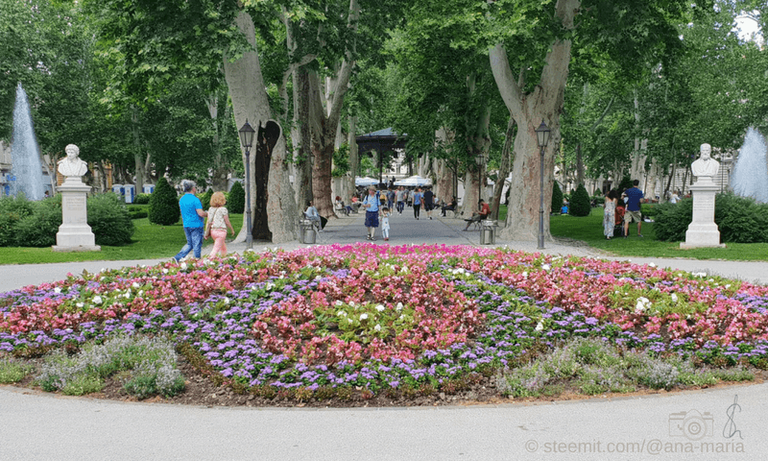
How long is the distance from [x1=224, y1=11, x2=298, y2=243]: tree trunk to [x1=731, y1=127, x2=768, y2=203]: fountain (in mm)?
37430

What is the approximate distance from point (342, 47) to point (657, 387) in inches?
753

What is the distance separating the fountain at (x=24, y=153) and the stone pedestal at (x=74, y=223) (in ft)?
81.5

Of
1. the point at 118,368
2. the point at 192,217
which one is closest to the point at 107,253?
the point at 192,217

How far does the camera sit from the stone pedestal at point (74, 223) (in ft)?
62.4

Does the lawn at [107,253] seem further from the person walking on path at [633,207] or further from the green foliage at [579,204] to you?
the green foliage at [579,204]

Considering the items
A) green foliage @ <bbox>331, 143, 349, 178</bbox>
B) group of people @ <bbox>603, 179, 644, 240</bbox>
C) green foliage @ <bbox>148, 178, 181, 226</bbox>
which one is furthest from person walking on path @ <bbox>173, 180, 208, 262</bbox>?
green foliage @ <bbox>331, 143, 349, 178</bbox>

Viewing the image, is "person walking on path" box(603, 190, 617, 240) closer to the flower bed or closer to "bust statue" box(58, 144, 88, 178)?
the flower bed

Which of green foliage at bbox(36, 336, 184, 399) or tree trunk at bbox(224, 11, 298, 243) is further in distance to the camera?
tree trunk at bbox(224, 11, 298, 243)

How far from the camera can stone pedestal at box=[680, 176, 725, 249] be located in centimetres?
1906

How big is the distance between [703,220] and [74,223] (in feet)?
58.9

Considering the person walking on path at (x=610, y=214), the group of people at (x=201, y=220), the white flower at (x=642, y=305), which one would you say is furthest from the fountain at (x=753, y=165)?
the white flower at (x=642, y=305)

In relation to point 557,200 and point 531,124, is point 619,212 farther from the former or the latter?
point 557,200

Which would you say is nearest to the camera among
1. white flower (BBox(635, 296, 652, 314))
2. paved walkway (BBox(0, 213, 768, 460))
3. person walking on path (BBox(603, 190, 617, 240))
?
paved walkway (BBox(0, 213, 768, 460))

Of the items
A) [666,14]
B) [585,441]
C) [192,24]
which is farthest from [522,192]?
[585,441]
